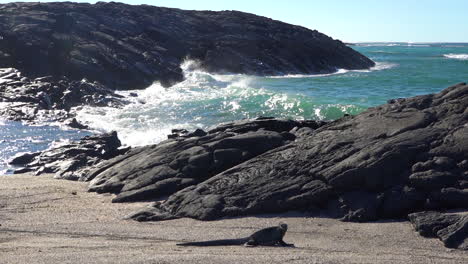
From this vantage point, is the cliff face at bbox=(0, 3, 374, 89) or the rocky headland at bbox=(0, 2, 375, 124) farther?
the cliff face at bbox=(0, 3, 374, 89)

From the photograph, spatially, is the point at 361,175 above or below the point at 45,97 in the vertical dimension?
above

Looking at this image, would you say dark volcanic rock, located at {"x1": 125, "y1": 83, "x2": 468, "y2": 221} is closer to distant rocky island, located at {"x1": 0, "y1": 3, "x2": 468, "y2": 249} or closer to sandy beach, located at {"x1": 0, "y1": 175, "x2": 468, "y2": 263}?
distant rocky island, located at {"x1": 0, "y1": 3, "x2": 468, "y2": 249}

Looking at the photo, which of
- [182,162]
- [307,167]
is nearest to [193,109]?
[182,162]

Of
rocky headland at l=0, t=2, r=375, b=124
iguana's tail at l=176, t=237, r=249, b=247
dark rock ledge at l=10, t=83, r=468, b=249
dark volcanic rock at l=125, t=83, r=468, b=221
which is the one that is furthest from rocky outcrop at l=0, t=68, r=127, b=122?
iguana's tail at l=176, t=237, r=249, b=247

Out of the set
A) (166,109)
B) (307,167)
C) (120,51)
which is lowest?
(166,109)

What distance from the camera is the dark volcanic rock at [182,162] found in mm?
16766

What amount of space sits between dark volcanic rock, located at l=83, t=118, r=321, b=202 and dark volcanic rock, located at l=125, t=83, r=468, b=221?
911 millimetres

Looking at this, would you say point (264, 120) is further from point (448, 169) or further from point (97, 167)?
point (448, 169)

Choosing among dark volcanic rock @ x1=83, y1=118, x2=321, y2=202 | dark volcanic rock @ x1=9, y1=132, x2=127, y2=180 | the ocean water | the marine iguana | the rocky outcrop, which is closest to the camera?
the marine iguana

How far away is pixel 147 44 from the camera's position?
201ft

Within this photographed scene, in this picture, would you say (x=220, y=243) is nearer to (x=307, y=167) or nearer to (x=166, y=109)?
(x=307, y=167)

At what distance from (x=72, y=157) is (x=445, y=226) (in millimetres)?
15402

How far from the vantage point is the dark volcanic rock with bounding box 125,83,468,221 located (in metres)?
13.8

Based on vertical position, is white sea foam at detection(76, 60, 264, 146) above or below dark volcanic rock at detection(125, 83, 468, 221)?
below
